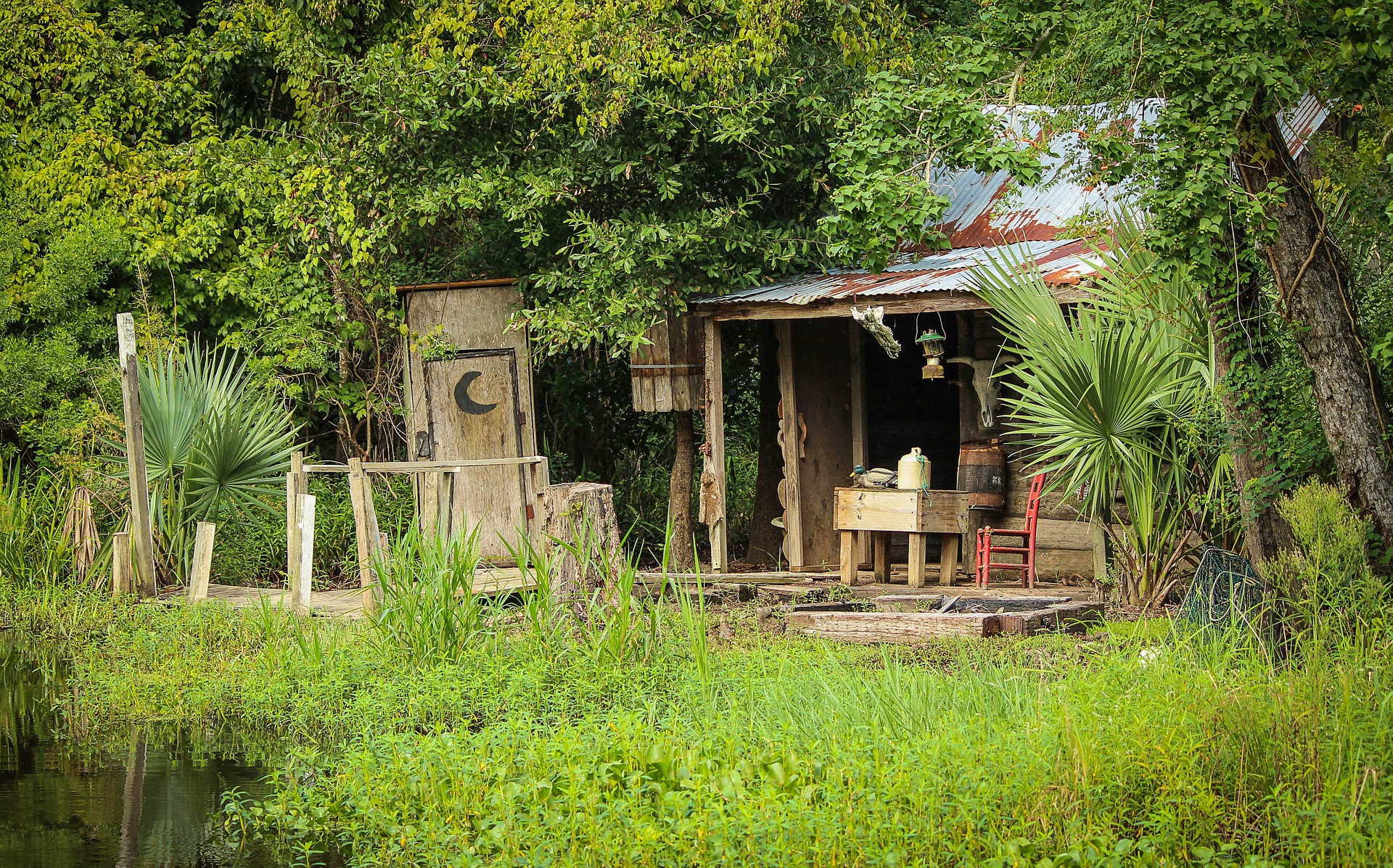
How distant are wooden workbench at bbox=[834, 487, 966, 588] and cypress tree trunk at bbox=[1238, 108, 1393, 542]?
3613 millimetres

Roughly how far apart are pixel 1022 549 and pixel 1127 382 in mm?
2606

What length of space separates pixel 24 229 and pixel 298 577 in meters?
4.78

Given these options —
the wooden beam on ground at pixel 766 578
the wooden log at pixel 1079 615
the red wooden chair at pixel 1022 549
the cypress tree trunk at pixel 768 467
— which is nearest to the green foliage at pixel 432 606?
the wooden log at pixel 1079 615

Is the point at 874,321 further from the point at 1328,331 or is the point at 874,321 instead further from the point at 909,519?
the point at 1328,331

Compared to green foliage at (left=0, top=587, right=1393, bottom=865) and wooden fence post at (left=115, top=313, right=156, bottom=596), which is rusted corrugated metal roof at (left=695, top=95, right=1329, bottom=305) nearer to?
green foliage at (left=0, top=587, right=1393, bottom=865)

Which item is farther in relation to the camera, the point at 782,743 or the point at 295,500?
the point at 295,500

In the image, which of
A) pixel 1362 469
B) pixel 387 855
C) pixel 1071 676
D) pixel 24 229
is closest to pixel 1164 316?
pixel 1362 469

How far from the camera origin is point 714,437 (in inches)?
404

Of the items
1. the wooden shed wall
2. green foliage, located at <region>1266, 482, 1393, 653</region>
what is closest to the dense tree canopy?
the wooden shed wall

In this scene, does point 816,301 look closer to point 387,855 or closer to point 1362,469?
point 1362,469

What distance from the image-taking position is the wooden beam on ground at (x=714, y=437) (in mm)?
10266

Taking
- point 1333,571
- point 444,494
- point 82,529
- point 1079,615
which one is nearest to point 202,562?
point 82,529

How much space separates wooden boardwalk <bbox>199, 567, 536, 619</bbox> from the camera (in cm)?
827

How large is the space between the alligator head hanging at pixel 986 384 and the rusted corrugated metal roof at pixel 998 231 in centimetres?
85
